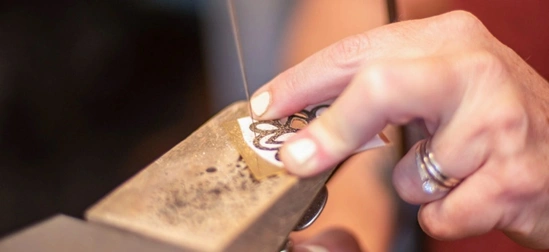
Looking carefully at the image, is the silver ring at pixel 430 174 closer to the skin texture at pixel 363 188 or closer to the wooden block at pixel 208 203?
the wooden block at pixel 208 203

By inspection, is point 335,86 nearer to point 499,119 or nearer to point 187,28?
point 499,119

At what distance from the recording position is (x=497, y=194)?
338 millimetres

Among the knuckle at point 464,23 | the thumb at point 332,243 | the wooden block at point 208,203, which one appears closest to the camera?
the wooden block at point 208,203

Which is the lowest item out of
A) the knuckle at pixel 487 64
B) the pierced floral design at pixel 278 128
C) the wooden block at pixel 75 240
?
the wooden block at pixel 75 240

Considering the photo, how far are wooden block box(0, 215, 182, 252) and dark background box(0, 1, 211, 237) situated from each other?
0.36 feet

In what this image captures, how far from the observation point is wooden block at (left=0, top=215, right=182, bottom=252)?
0.26 meters

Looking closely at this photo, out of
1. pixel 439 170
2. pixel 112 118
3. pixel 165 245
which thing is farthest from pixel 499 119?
pixel 112 118

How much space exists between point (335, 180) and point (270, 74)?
0.21 m

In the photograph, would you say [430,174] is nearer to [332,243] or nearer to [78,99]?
[332,243]

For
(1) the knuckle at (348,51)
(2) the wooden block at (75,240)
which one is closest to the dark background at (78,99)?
(2) the wooden block at (75,240)

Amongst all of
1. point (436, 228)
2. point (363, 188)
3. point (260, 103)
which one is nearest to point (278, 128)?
point (260, 103)

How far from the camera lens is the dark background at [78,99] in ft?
1.26

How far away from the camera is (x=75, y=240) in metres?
0.27

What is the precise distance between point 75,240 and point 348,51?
0.22 meters
